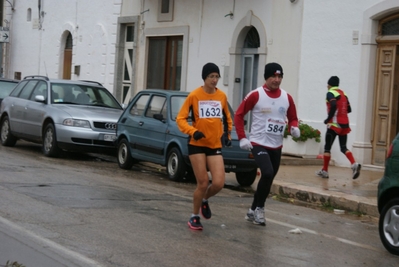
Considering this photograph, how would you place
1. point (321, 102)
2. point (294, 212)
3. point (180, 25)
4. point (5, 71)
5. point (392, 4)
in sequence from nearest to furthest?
point (294, 212) < point (392, 4) < point (321, 102) < point (180, 25) < point (5, 71)

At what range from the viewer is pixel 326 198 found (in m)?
12.6

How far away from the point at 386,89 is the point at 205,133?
8715 mm

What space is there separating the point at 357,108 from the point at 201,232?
9093mm

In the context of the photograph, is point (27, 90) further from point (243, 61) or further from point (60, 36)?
point (60, 36)

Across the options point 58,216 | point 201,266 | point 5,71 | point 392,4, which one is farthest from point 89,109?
point 5,71

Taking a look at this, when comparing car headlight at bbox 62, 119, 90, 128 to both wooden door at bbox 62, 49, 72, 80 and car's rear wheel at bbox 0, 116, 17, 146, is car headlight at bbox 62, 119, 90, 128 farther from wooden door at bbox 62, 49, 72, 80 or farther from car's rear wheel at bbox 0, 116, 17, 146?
wooden door at bbox 62, 49, 72, 80

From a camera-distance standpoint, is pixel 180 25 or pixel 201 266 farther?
pixel 180 25

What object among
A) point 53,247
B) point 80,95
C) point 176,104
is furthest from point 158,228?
point 80,95

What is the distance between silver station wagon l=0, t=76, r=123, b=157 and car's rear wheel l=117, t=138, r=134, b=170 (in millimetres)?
727

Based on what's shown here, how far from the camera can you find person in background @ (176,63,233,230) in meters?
9.09

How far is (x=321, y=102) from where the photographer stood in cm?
1820

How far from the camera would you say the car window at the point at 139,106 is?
15.2 meters

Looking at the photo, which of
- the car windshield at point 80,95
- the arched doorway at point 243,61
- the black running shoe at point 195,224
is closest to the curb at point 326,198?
the black running shoe at point 195,224

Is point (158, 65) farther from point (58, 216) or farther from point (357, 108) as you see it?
point (58, 216)
